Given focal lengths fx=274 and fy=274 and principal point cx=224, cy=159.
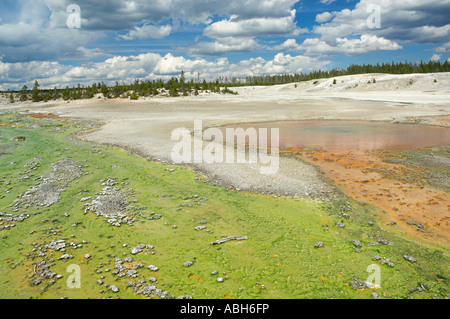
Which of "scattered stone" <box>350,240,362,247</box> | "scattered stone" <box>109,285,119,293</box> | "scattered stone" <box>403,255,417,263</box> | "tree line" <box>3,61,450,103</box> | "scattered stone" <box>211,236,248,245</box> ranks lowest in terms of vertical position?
"scattered stone" <box>403,255,417,263</box>

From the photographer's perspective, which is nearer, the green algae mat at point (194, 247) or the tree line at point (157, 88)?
the green algae mat at point (194, 247)

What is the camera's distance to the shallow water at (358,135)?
75.7ft

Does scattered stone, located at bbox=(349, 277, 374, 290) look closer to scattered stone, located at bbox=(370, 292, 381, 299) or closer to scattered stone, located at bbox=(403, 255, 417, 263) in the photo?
scattered stone, located at bbox=(370, 292, 381, 299)

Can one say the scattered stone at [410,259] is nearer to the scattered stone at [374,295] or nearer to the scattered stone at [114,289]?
the scattered stone at [374,295]

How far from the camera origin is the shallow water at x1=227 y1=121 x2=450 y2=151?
2308cm

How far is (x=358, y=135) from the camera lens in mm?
27328

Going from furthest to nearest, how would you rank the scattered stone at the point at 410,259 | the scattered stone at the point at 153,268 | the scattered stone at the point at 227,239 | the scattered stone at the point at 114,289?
the scattered stone at the point at 227,239 → the scattered stone at the point at 410,259 → the scattered stone at the point at 153,268 → the scattered stone at the point at 114,289

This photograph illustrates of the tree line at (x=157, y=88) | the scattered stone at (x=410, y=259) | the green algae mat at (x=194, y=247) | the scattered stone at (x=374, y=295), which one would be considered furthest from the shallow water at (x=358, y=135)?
the tree line at (x=157, y=88)

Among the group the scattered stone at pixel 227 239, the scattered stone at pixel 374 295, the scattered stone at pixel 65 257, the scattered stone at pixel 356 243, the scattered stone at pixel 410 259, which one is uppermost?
the scattered stone at pixel 65 257

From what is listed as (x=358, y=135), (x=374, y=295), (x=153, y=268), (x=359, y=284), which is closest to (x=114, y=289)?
(x=153, y=268)

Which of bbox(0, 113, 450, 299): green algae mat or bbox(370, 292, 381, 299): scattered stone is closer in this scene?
bbox(370, 292, 381, 299): scattered stone

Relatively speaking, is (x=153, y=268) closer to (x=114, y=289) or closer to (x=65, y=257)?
(x=114, y=289)

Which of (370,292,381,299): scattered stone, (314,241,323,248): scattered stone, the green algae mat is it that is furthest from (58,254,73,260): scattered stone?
(370,292,381,299): scattered stone

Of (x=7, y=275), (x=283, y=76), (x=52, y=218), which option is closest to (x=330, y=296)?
(x=7, y=275)
